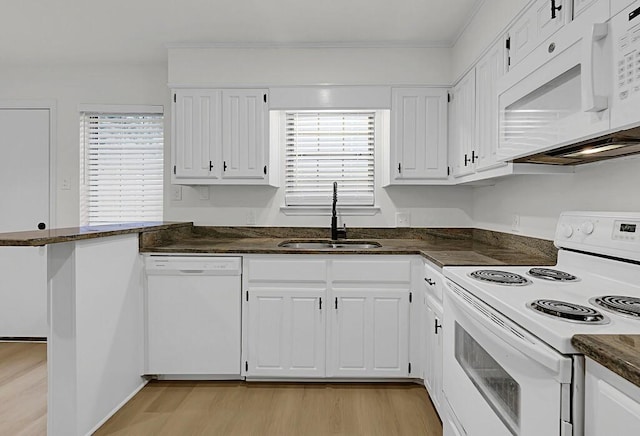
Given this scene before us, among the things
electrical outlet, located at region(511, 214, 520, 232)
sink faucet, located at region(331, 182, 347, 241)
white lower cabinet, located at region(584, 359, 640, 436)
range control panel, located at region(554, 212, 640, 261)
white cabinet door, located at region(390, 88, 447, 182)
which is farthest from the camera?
sink faucet, located at region(331, 182, 347, 241)

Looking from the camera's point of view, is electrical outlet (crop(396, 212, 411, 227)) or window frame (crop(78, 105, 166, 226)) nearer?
electrical outlet (crop(396, 212, 411, 227))

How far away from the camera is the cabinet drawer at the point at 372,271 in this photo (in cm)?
245

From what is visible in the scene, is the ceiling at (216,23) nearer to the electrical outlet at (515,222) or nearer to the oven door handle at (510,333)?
the electrical outlet at (515,222)

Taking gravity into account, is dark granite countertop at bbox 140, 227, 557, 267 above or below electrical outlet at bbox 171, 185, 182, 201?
below

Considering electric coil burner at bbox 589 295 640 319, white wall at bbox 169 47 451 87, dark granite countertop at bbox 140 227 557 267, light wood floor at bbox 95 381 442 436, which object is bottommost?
light wood floor at bbox 95 381 442 436

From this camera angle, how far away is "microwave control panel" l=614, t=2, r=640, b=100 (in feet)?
3.26

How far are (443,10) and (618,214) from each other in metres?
1.68

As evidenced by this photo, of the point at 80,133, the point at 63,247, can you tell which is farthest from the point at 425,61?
the point at 80,133

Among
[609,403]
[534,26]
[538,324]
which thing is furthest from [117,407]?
[534,26]

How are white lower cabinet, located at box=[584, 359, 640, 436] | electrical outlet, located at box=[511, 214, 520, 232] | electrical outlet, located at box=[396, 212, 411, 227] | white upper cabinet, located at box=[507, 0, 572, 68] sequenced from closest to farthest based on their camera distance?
white lower cabinet, located at box=[584, 359, 640, 436] < white upper cabinet, located at box=[507, 0, 572, 68] < electrical outlet, located at box=[511, 214, 520, 232] < electrical outlet, located at box=[396, 212, 411, 227]

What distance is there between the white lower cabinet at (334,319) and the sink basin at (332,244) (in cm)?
40

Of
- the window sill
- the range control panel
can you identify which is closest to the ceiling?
the window sill

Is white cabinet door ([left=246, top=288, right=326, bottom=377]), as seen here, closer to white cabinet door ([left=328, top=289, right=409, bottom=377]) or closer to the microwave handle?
white cabinet door ([left=328, top=289, right=409, bottom=377])

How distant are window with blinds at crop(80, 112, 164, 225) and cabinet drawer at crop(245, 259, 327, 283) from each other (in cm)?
141
